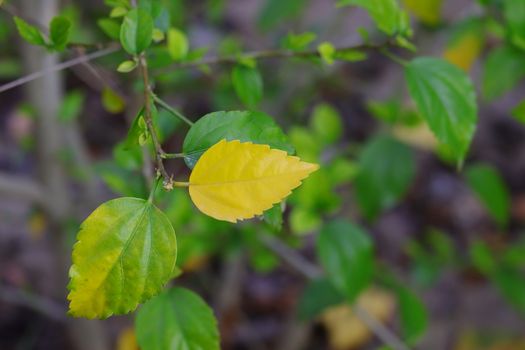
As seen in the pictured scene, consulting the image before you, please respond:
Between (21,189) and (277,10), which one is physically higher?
(277,10)

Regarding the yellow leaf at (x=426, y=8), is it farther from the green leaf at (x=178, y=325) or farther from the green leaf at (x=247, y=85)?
→ the green leaf at (x=178, y=325)

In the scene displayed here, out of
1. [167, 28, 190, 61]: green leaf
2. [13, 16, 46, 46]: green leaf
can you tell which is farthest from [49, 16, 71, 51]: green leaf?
[167, 28, 190, 61]: green leaf

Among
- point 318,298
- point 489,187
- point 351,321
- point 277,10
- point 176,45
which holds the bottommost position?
point 351,321

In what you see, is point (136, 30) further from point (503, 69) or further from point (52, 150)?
point (52, 150)

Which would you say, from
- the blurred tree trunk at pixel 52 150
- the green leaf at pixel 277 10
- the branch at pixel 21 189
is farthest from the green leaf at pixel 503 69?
the branch at pixel 21 189

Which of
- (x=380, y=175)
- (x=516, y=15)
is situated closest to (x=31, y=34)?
(x=516, y=15)
